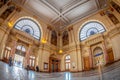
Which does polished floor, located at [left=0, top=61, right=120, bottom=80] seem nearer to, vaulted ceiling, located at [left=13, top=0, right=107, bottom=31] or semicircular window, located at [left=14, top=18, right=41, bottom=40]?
semicircular window, located at [left=14, top=18, right=41, bottom=40]

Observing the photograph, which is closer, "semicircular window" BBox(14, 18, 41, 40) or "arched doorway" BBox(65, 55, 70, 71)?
"semicircular window" BBox(14, 18, 41, 40)

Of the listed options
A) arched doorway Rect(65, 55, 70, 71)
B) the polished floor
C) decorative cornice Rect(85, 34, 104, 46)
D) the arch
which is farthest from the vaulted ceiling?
the polished floor

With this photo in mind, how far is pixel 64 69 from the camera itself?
1537 cm

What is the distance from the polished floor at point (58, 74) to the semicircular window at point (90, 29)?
13.2ft

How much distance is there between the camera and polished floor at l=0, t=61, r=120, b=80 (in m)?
11.2

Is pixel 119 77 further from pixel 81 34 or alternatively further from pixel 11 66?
pixel 11 66

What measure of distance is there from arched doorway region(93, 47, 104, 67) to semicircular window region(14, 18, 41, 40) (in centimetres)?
590

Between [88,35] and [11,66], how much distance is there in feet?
26.1

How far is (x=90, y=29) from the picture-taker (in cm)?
1608

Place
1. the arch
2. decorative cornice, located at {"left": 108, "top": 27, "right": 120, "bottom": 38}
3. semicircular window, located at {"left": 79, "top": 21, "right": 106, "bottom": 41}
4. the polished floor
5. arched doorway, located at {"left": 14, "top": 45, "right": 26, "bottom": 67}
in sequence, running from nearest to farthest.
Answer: the polished floor, decorative cornice, located at {"left": 108, "top": 27, "right": 120, "bottom": 38}, arched doorway, located at {"left": 14, "top": 45, "right": 26, "bottom": 67}, the arch, semicircular window, located at {"left": 79, "top": 21, "right": 106, "bottom": 41}

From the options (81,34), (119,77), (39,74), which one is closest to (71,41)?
(81,34)

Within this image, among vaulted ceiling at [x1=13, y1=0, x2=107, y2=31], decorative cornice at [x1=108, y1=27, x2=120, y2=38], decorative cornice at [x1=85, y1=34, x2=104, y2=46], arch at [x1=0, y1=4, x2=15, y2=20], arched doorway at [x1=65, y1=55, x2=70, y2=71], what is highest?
vaulted ceiling at [x1=13, y1=0, x2=107, y2=31]

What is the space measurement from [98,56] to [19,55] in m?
7.05

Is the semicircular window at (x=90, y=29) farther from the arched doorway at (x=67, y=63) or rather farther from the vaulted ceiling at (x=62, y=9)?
the arched doorway at (x=67, y=63)
